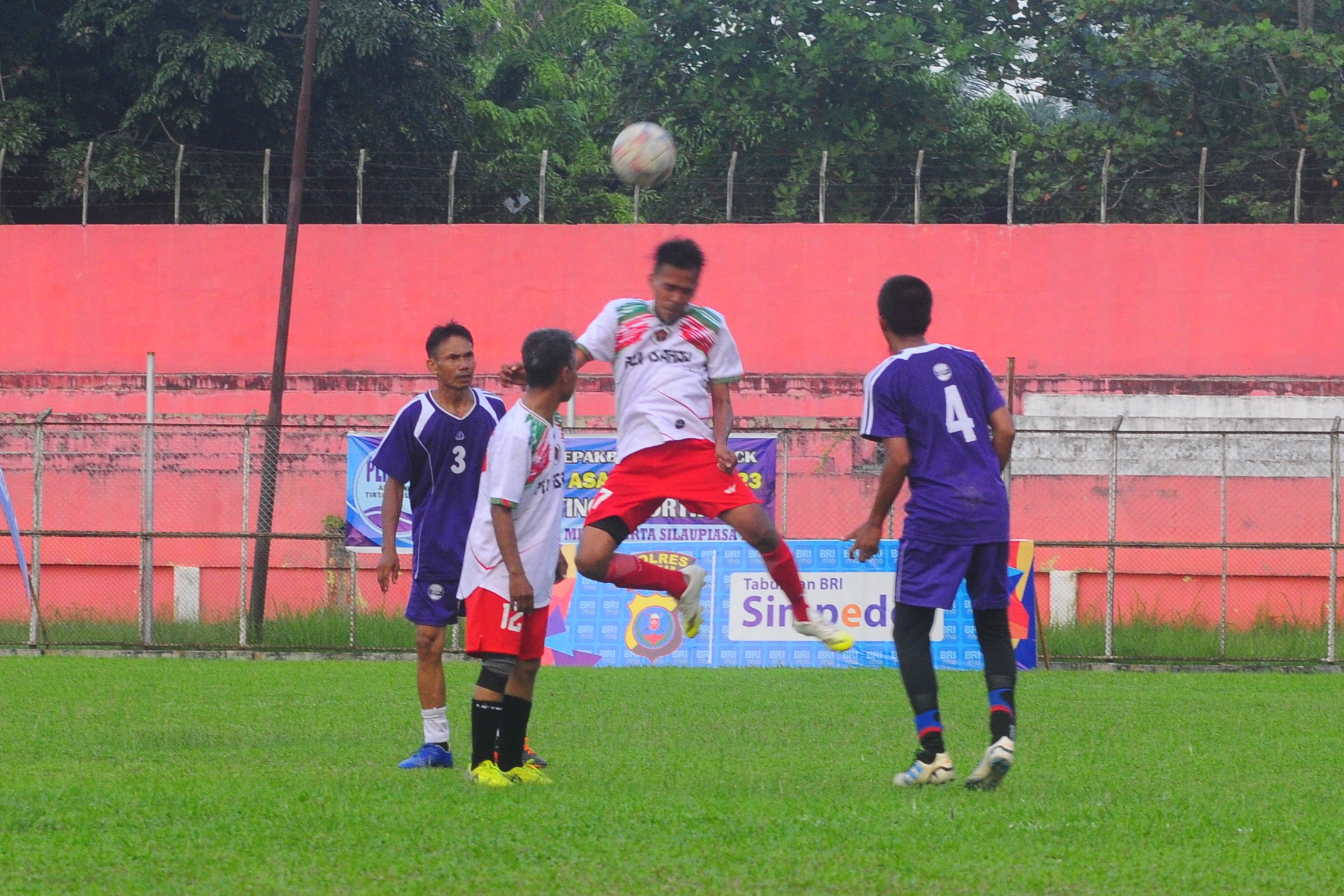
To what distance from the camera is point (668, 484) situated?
6.59 metres

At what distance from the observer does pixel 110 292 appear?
22.6m

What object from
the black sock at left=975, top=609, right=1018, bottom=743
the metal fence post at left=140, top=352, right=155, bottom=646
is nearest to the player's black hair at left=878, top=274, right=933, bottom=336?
the black sock at left=975, top=609, right=1018, bottom=743

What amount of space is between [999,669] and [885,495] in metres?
0.80

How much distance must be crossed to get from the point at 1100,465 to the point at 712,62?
10.9 metres

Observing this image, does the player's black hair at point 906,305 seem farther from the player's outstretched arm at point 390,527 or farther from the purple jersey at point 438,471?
the player's outstretched arm at point 390,527

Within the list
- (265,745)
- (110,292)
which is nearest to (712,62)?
(110,292)

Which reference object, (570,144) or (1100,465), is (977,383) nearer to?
(1100,465)

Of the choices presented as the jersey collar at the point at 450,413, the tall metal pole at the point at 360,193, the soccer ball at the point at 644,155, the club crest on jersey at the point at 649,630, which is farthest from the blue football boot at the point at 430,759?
the tall metal pole at the point at 360,193

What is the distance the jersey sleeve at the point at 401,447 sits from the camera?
686cm

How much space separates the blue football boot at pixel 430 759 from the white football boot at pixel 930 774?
2026 millimetres

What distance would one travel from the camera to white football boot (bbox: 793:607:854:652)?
259 inches

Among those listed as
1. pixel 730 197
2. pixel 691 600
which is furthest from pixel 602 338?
pixel 730 197

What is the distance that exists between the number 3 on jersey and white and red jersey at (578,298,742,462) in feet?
3.41

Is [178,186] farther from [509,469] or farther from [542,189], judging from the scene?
[509,469]
